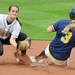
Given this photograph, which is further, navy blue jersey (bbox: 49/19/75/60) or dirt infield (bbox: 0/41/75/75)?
navy blue jersey (bbox: 49/19/75/60)

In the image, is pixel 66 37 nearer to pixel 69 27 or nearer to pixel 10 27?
pixel 69 27

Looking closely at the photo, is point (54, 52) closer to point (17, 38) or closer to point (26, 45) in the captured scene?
point (26, 45)

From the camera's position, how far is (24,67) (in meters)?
9.38

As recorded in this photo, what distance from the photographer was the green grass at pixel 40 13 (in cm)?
1385

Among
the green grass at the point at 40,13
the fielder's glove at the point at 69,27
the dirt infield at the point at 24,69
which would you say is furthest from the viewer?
the green grass at the point at 40,13

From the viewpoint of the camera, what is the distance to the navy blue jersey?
9.25m

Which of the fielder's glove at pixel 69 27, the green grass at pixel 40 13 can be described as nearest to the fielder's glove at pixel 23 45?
the fielder's glove at pixel 69 27

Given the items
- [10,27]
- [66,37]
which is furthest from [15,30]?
[66,37]

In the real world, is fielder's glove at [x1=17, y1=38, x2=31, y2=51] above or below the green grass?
above

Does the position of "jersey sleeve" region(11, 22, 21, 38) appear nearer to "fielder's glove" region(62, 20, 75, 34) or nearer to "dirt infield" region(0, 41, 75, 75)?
"dirt infield" region(0, 41, 75, 75)

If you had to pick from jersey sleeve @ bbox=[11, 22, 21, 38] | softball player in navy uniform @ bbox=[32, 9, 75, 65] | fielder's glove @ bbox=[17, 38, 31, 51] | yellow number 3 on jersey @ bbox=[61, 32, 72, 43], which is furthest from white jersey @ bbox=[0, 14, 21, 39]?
yellow number 3 on jersey @ bbox=[61, 32, 72, 43]

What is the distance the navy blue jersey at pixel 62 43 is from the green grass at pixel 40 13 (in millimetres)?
3394

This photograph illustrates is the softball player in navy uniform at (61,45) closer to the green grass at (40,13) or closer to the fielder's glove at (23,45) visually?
the fielder's glove at (23,45)

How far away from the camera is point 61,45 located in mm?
9359
